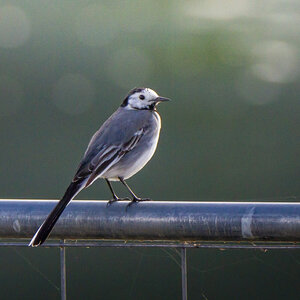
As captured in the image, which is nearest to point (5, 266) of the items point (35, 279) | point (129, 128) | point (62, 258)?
point (35, 279)

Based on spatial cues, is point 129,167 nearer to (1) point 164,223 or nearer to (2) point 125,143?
(2) point 125,143

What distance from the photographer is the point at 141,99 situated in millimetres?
4430

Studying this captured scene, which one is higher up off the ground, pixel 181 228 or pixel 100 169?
pixel 181 228

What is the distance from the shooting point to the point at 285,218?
87.3 inches

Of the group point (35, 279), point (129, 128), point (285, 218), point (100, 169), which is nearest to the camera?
point (285, 218)

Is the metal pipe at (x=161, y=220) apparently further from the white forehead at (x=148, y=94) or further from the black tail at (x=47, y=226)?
the white forehead at (x=148, y=94)

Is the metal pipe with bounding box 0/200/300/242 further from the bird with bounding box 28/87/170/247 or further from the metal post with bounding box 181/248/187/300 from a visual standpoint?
the bird with bounding box 28/87/170/247

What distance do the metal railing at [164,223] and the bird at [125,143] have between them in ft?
3.06

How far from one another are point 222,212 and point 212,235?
0.06m

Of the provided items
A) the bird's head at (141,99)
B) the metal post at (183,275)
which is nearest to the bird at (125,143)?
the bird's head at (141,99)

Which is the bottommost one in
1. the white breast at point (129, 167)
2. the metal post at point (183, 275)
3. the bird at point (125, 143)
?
the white breast at point (129, 167)

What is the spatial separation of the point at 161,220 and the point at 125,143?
5.62 ft

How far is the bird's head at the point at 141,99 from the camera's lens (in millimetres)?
4418

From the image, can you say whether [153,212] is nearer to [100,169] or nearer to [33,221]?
Result: [33,221]
